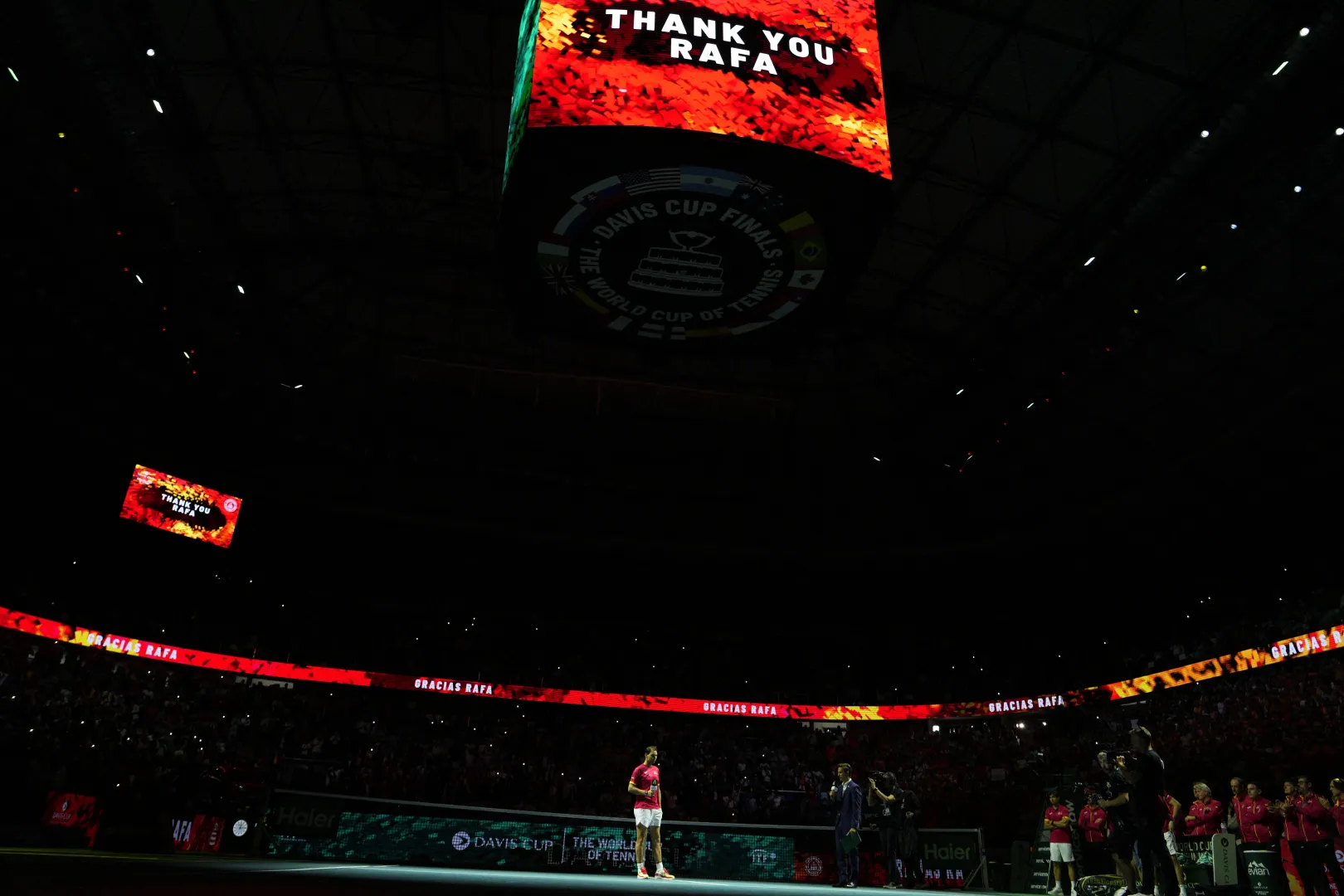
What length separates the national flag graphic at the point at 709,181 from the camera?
7.68 metres

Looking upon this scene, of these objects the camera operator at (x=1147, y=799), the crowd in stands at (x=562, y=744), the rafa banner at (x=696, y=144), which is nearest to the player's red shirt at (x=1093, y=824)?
the crowd in stands at (x=562, y=744)

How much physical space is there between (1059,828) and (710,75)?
14061mm

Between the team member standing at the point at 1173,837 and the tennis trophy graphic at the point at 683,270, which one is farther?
the team member standing at the point at 1173,837

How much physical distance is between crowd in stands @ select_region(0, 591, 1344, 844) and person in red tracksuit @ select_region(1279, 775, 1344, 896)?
274 inches

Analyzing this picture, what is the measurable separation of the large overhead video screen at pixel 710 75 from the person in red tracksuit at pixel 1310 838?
1156cm

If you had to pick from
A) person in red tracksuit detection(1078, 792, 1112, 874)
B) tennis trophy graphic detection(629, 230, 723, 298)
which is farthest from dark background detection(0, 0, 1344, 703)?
person in red tracksuit detection(1078, 792, 1112, 874)

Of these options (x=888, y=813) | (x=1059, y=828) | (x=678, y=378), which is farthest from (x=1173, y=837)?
(x=678, y=378)

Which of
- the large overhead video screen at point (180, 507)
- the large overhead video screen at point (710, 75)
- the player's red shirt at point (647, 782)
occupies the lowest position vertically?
the player's red shirt at point (647, 782)

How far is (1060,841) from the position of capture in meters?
14.6

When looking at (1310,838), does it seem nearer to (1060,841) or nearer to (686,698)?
(1060,841)

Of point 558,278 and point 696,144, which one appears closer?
point 696,144

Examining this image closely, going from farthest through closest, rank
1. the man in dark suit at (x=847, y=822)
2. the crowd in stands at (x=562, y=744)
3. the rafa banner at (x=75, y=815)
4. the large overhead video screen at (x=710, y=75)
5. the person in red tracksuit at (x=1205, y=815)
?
1. the crowd in stands at (x=562, y=744)
2. the rafa banner at (x=75, y=815)
3. the person in red tracksuit at (x=1205, y=815)
4. the man in dark suit at (x=847, y=822)
5. the large overhead video screen at (x=710, y=75)

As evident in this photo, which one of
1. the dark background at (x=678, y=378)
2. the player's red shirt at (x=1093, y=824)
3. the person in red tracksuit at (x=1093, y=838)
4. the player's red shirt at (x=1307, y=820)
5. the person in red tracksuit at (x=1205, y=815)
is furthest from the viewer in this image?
the dark background at (x=678, y=378)

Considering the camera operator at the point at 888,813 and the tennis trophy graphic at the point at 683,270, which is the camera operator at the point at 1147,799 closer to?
the camera operator at the point at 888,813
